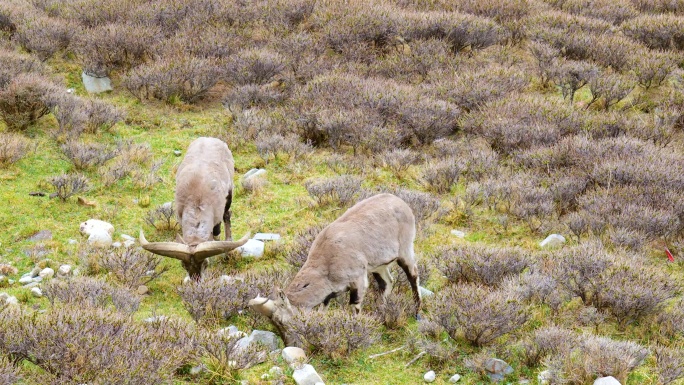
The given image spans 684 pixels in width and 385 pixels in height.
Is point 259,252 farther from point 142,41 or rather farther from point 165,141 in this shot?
point 142,41

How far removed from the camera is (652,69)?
50.4 feet

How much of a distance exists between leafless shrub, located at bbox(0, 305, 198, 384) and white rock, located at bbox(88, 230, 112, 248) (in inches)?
135

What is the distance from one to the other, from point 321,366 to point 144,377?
72.5 inches

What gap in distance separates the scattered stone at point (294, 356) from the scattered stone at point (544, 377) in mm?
2162

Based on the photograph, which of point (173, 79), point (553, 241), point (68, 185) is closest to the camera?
point (553, 241)

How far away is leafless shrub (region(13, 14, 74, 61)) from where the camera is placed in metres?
16.2

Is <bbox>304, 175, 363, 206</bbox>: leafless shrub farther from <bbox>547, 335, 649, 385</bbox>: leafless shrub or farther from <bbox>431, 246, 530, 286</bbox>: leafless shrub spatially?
<bbox>547, 335, 649, 385</bbox>: leafless shrub

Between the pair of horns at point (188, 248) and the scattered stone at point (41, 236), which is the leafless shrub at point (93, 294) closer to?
the pair of horns at point (188, 248)

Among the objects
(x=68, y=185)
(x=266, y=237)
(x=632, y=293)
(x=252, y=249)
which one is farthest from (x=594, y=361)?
(x=68, y=185)

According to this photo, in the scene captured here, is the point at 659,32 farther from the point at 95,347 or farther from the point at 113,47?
the point at 95,347

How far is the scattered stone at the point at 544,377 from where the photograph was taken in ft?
20.2

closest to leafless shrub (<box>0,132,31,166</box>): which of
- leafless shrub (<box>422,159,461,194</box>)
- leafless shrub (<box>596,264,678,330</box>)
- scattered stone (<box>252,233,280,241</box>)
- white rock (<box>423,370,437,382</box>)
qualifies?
scattered stone (<box>252,233,280,241</box>)

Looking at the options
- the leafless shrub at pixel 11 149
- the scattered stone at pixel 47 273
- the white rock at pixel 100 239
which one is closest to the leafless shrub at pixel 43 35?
the leafless shrub at pixel 11 149

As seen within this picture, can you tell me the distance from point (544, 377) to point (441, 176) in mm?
5806
